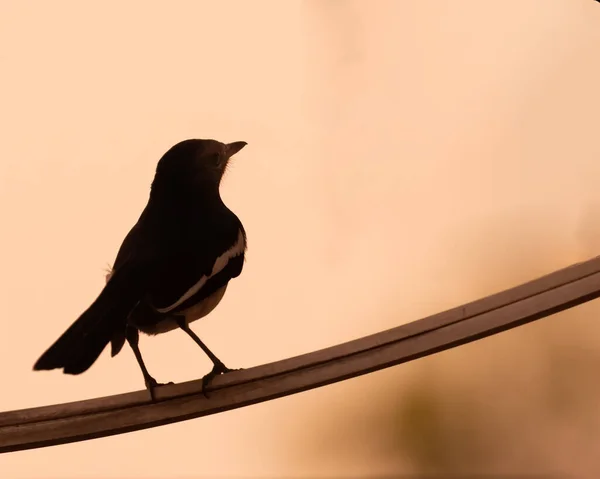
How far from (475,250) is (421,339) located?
0.97m

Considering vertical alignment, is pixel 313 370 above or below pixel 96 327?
below

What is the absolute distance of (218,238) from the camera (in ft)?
3.40

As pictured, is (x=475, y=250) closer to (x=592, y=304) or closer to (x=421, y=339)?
(x=592, y=304)

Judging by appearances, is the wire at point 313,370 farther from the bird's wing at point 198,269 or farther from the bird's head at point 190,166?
the bird's head at point 190,166

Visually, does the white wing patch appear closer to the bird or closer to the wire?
the bird

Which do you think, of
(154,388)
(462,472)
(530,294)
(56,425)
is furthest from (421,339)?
(462,472)

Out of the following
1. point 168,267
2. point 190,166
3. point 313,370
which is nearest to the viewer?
point 313,370

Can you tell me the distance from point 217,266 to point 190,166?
0.57 feet

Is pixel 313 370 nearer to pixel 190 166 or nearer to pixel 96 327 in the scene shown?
pixel 96 327

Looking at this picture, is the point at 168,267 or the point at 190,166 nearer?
the point at 168,267

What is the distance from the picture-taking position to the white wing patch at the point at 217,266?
0.95 m

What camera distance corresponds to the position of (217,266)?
3.33 feet

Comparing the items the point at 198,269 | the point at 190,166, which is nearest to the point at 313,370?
the point at 198,269

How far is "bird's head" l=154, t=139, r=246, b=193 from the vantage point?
110 cm
